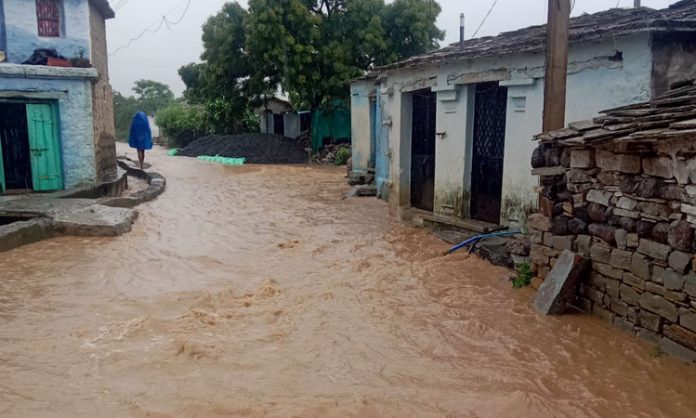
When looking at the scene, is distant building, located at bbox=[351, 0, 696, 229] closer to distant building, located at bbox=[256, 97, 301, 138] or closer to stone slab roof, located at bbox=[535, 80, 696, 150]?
stone slab roof, located at bbox=[535, 80, 696, 150]

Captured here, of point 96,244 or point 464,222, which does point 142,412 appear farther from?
point 464,222

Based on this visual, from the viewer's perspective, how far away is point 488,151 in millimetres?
8805

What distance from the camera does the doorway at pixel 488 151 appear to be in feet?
28.1

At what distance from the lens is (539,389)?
4152 mm

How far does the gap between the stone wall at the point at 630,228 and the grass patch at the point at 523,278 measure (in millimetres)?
246

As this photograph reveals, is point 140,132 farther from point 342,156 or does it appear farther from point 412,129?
point 412,129

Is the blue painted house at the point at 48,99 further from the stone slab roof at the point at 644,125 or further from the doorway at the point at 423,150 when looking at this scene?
the stone slab roof at the point at 644,125

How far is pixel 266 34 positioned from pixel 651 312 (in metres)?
19.6

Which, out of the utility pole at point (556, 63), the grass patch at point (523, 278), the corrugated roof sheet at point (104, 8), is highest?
the corrugated roof sheet at point (104, 8)

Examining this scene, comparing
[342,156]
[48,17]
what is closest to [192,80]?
[342,156]

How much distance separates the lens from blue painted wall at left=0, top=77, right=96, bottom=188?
37.6 ft

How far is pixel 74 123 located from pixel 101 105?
5.83 ft

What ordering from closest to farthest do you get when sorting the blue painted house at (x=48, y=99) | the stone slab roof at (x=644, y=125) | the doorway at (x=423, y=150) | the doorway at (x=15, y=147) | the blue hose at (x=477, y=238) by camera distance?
the stone slab roof at (x=644, y=125)
the blue hose at (x=477, y=238)
the doorway at (x=423, y=150)
the blue painted house at (x=48, y=99)
the doorway at (x=15, y=147)

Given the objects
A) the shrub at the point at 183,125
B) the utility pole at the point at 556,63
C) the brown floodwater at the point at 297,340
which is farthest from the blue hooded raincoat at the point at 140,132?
the shrub at the point at 183,125
